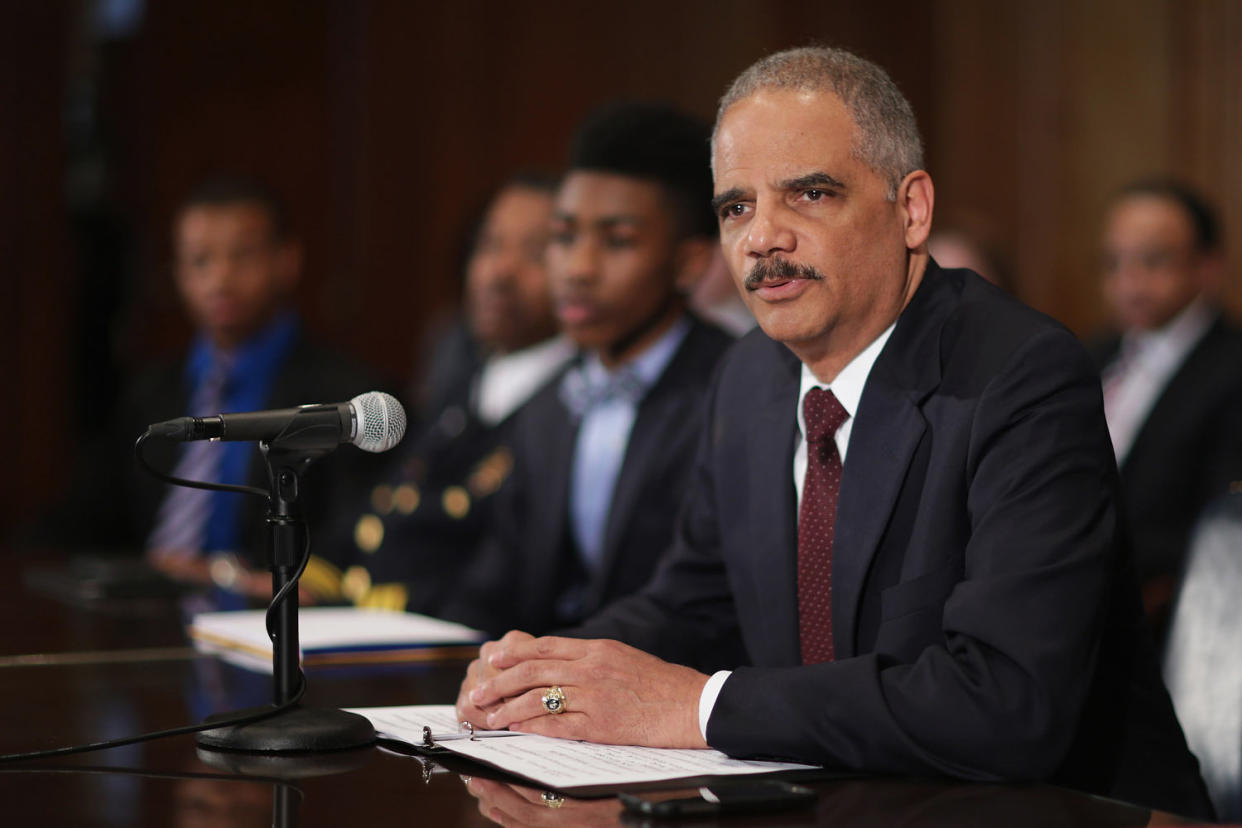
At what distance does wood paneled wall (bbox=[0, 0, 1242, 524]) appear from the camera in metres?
5.50

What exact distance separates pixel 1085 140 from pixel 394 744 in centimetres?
455

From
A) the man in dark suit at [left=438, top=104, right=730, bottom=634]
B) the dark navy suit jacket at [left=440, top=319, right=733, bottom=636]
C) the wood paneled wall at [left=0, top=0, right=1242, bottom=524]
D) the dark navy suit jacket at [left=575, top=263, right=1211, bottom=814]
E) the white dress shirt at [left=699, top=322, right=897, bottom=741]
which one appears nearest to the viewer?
the dark navy suit jacket at [left=575, top=263, right=1211, bottom=814]

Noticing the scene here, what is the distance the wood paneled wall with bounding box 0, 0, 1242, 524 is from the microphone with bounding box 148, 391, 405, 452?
4.30m

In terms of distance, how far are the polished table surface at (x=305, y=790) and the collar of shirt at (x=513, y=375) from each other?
201cm

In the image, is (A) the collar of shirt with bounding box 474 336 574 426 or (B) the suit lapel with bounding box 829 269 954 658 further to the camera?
(A) the collar of shirt with bounding box 474 336 574 426

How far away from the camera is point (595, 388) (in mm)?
2840

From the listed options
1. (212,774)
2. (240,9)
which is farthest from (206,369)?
(240,9)

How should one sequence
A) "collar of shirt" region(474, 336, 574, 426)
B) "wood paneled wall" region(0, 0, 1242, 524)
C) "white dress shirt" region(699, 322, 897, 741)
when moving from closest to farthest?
"white dress shirt" region(699, 322, 897, 741)
"collar of shirt" region(474, 336, 574, 426)
"wood paneled wall" region(0, 0, 1242, 524)

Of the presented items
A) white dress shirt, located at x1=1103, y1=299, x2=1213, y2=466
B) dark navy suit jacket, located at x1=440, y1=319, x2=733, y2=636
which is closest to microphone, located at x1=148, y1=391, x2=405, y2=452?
dark navy suit jacket, located at x1=440, y1=319, x2=733, y2=636

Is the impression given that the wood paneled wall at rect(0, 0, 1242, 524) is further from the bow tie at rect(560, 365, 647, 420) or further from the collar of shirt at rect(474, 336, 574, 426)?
the bow tie at rect(560, 365, 647, 420)

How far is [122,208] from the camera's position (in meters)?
7.05

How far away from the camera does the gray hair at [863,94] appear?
5.53 ft

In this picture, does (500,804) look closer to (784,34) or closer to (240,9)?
(784,34)

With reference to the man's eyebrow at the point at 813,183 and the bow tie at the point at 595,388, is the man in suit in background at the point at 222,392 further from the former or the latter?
the man's eyebrow at the point at 813,183
